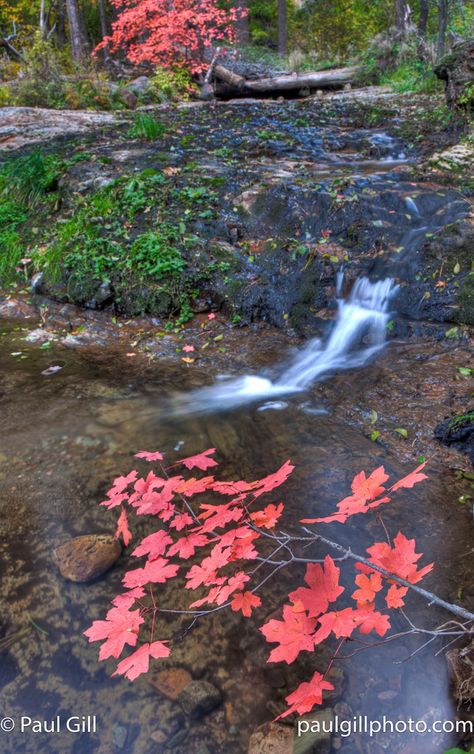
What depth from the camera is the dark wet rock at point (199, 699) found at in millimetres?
1889

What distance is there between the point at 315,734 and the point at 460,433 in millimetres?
2086

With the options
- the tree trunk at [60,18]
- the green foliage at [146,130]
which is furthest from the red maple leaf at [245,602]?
the tree trunk at [60,18]

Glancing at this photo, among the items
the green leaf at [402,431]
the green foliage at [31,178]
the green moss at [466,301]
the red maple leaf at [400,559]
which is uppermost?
the green foliage at [31,178]

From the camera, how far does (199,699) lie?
1.91 meters

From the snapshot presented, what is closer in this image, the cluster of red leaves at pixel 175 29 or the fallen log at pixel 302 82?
the cluster of red leaves at pixel 175 29

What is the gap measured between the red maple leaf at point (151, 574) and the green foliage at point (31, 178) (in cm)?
631

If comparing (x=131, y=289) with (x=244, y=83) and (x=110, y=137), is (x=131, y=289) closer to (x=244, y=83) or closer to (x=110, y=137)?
(x=110, y=137)

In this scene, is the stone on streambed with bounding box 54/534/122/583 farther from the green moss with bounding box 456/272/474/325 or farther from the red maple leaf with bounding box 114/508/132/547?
the green moss with bounding box 456/272/474/325

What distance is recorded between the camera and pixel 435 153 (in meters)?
7.30

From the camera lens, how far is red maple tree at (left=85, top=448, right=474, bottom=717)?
1671mm

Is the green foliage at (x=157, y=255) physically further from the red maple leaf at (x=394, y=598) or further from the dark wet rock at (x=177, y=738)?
the dark wet rock at (x=177, y=738)

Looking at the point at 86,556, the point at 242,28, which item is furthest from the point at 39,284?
the point at 242,28

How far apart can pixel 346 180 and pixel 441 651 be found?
5.56 m

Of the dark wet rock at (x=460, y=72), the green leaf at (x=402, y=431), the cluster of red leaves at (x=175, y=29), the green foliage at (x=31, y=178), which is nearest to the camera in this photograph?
the green leaf at (x=402, y=431)
